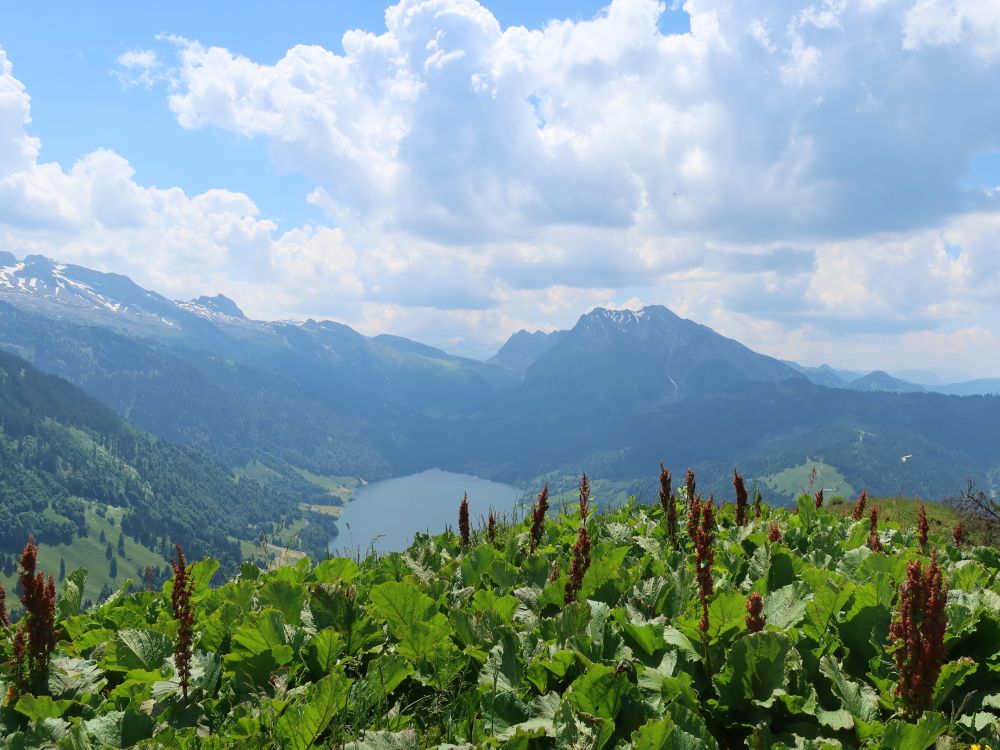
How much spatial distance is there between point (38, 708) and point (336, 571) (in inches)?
99.9

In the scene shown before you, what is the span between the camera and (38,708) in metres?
3.26

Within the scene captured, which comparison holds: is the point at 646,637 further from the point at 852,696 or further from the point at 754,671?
the point at 852,696

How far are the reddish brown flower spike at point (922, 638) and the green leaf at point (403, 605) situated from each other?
2647 mm

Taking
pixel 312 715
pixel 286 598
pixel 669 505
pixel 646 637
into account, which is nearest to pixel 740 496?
pixel 669 505

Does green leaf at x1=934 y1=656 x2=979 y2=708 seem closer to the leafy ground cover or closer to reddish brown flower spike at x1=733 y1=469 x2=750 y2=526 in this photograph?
the leafy ground cover

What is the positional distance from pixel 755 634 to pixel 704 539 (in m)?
0.68

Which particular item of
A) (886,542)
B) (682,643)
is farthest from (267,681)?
(886,542)

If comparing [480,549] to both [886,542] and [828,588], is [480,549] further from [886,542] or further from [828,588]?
[886,542]

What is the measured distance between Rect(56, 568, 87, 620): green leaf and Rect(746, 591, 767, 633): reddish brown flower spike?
5.34m

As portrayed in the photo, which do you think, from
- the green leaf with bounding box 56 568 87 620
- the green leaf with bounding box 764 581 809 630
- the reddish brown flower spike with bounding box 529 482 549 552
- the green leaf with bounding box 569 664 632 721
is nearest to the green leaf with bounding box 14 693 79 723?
the green leaf with bounding box 56 568 87 620

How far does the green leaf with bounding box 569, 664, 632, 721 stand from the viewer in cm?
297

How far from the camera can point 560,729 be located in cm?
285

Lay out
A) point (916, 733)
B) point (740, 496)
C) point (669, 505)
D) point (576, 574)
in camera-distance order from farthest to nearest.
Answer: point (740, 496) → point (669, 505) → point (576, 574) → point (916, 733)

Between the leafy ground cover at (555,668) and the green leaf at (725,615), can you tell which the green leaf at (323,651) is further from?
the green leaf at (725,615)
